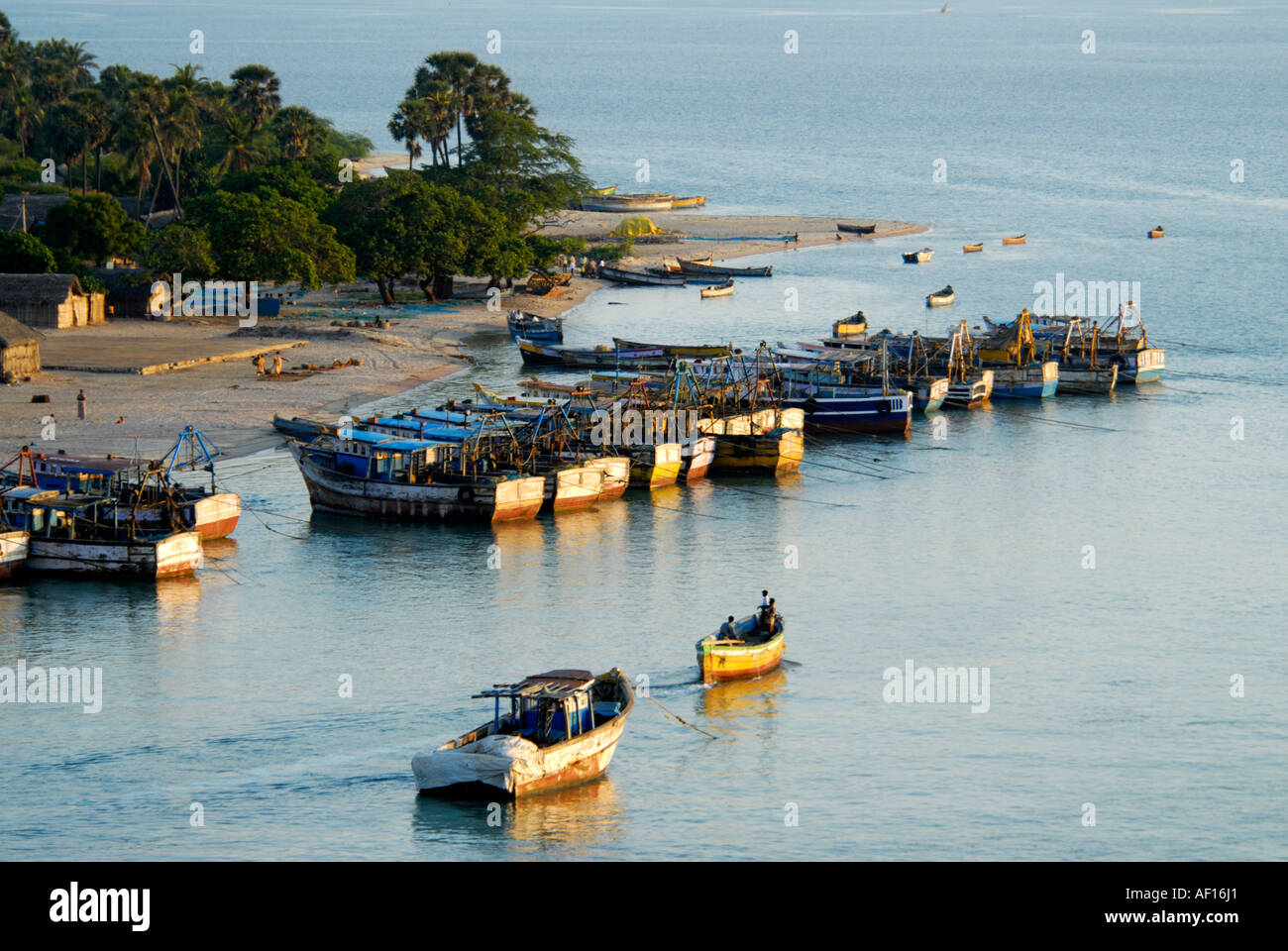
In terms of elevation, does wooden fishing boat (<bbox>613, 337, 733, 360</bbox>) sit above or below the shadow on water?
above

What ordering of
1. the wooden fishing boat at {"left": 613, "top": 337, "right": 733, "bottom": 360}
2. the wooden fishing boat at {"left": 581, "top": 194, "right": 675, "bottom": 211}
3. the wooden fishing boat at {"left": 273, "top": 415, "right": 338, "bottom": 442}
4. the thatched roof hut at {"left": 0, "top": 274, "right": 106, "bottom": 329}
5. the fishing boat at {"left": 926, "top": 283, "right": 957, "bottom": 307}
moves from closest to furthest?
the wooden fishing boat at {"left": 273, "top": 415, "right": 338, "bottom": 442}
the wooden fishing boat at {"left": 613, "top": 337, "right": 733, "bottom": 360}
the thatched roof hut at {"left": 0, "top": 274, "right": 106, "bottom": 329}
the fishing boat at {"left": 926, "top": 283, "right": 957, "bottom": 307}
the wooden fishing boat at {"left": 581, "top": 194, "right": 675, "bottom": 211}

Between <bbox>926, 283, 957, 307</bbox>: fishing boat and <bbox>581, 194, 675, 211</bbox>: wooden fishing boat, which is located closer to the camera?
<bbox>926, 283, 957, 307</bbox>: fishing boat

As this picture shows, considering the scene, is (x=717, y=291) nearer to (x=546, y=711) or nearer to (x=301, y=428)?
(x=301, y=428)

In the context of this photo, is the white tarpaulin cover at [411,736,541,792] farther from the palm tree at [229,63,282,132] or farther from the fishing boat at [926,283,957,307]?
the palm tree at [229,63,282,132]

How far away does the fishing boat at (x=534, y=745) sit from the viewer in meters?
40.0

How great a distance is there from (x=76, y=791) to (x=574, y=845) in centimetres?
1194

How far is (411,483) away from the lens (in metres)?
65.3

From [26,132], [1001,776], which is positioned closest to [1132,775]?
[1001,776]

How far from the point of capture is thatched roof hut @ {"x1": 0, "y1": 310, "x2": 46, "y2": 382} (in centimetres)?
8119

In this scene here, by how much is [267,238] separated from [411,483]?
129ft

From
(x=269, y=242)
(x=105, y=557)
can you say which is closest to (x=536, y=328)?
(x=269, y=242)

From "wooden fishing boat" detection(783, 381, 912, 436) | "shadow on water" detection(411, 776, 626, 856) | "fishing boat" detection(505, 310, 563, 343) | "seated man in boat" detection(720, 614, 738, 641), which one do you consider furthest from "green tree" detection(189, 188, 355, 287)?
"shadow on water" detection(411, 776, 626, 856)

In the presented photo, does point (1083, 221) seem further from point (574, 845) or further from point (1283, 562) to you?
point (574, 845)

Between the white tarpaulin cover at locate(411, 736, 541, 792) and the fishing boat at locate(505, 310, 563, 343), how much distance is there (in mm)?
58498
